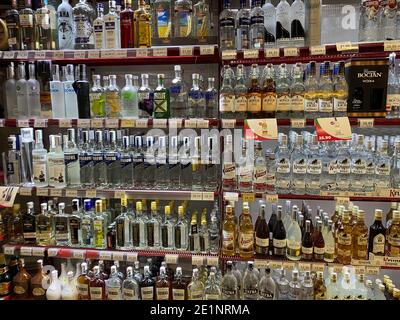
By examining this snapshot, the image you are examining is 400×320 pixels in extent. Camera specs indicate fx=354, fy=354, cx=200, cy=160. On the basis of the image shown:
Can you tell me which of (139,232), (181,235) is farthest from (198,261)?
(139,232)

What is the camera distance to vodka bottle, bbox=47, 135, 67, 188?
2594mm

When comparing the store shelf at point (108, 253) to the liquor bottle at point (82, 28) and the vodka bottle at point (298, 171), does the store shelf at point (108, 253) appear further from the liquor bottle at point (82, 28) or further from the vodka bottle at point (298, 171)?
the liquor bottle at point (82, 28)

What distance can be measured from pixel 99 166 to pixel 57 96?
60 centimetres

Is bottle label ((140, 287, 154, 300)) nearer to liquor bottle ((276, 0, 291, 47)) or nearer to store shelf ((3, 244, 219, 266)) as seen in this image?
store shelf ((3, 244, 219, 266))

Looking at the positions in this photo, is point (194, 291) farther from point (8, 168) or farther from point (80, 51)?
point (80, 51)

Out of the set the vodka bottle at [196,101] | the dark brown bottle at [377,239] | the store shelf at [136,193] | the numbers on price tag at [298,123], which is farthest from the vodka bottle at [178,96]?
the dark brown bottle at [377,239]

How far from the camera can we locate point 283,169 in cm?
239

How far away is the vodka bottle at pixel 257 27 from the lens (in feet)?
7.73

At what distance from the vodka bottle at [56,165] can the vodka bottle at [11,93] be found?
1.39 ft

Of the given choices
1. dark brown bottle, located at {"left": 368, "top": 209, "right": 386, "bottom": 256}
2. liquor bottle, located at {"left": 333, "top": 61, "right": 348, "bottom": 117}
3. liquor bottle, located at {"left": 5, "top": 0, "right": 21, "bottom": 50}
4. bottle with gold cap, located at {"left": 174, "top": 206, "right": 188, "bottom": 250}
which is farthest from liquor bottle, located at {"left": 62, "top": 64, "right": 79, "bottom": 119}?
dark brown bottle, located at {"left": 368, "top": 209, "right": 386, "bottom": 256}

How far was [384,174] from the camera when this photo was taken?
2.29 meters

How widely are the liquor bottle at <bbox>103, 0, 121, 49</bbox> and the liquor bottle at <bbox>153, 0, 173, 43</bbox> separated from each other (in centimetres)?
28

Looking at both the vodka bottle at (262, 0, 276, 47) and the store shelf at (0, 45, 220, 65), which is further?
the vodka bottle at (262, 0, 276, 47)
